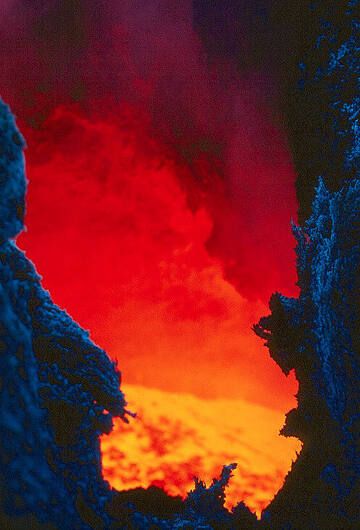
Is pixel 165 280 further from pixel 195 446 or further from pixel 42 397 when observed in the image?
pixel 42 397

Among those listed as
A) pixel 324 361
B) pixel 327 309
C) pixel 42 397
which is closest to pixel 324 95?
pixel 327 309

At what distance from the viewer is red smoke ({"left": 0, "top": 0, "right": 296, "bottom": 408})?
35.9 feet

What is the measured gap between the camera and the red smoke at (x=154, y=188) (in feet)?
35.9

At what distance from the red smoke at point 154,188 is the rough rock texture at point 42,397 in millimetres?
8716

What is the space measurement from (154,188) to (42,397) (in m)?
10.1

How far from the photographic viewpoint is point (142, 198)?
12.8 metres

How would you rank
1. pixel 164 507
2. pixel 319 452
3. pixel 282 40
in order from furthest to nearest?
pixel 282 40 < pixel 164 507 < pixel 319 452

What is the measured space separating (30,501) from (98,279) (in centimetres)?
1127

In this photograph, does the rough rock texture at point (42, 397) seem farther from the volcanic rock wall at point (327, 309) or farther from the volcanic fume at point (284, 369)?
the volcanic rock wall at point (327, 309)

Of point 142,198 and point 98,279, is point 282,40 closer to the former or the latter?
point 142,198

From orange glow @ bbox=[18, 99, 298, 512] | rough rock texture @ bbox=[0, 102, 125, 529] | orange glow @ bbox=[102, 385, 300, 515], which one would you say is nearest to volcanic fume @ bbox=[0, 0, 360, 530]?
rough rock texture @ bbox=[0, 102, 125, 529]

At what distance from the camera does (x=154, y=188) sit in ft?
41.5

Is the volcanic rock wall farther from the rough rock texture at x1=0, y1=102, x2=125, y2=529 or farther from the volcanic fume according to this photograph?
the rough rock texture at x1=0, y1=102, x2=125, y2=529

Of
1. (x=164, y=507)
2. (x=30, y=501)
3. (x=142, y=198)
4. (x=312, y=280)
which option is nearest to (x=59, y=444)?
(x=30, y=501)
